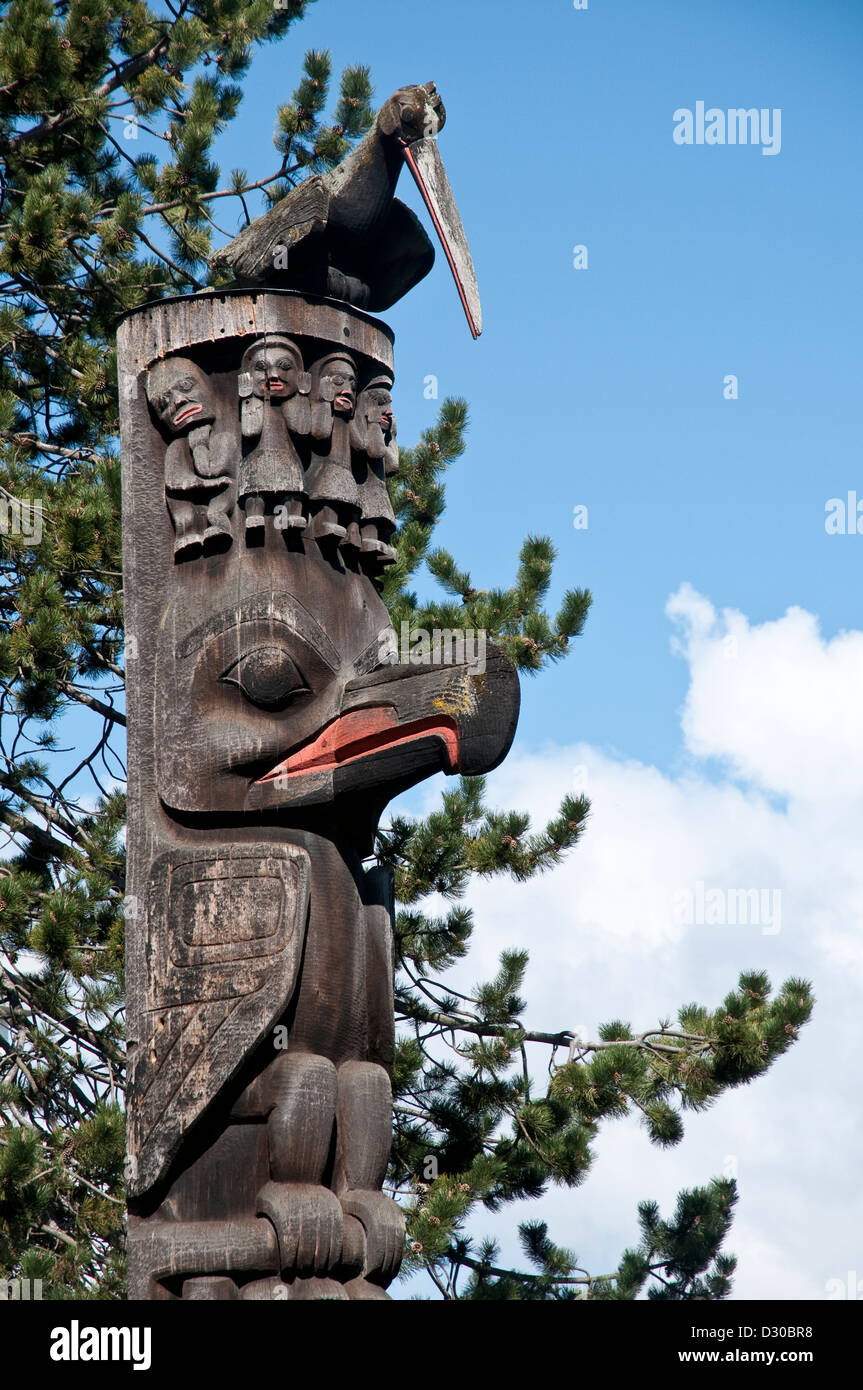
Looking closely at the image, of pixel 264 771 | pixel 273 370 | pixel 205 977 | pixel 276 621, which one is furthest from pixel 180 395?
Answer: pixel 205 977

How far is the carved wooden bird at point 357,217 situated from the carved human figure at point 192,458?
64cm

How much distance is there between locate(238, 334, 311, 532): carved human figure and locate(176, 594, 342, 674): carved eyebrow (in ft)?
0.98

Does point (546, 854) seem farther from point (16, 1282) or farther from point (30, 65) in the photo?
point (30, 65)

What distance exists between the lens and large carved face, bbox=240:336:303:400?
569 cm

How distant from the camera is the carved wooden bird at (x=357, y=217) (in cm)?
614

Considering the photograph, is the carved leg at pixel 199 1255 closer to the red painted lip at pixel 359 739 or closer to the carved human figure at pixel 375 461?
the red painted lip at pixel 359 739

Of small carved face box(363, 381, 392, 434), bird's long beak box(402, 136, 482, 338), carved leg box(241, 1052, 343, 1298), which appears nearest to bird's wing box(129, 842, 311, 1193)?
carved leg box(241, 1052, 343, 1298)

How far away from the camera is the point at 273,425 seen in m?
5.67

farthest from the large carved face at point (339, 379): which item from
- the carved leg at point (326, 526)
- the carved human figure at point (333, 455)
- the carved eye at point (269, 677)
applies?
the carved eye at point (269, 677)

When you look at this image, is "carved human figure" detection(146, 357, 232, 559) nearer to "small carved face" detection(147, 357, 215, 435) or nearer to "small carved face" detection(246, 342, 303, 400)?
"small carved face" detection(147, 357, 215, 435)

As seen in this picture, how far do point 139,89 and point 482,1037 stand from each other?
563 centimetres

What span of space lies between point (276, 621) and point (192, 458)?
2.45 feet

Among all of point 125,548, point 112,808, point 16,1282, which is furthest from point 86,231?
point 16,1282

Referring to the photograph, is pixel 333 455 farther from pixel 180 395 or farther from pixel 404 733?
pixel 404 733
